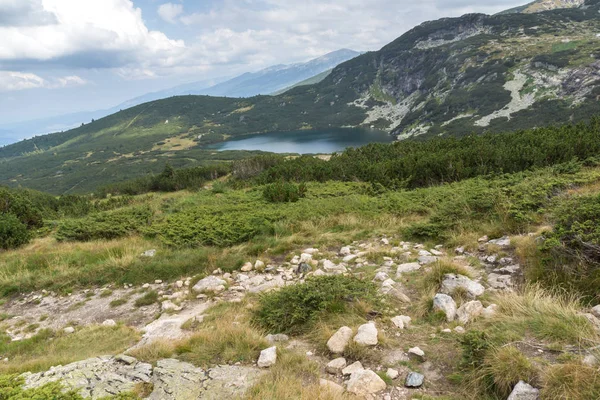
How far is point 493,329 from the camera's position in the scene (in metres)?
4.11

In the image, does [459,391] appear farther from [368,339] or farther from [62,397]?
[62,397]

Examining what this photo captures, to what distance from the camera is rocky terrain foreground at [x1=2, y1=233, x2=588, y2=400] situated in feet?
12.3

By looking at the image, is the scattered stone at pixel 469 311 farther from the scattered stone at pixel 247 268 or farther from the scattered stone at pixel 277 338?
the scattered stone at pixel 247 268

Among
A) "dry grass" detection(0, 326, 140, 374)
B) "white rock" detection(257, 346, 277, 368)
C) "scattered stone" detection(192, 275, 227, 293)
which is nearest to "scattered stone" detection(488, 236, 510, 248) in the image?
"white rock" detection(257, 346, 277, 368)

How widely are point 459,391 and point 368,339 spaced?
47.2 inches

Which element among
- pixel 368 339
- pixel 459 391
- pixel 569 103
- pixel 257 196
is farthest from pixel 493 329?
pixel 569 103

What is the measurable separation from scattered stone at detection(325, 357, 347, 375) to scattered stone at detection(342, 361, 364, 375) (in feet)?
0.31

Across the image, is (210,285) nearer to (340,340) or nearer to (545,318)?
(340,340)

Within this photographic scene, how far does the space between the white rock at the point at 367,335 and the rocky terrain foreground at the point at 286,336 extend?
1 centimetres

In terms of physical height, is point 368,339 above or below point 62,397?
below

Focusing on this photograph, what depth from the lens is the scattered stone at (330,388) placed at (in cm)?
343

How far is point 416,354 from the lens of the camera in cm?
419

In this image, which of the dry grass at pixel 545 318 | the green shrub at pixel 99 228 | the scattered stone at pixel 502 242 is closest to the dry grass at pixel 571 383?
the dry grass at pixel 545 318

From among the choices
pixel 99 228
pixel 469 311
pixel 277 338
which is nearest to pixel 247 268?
pixel 277 338
